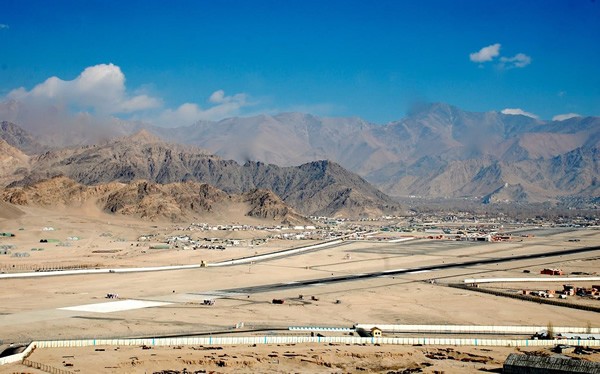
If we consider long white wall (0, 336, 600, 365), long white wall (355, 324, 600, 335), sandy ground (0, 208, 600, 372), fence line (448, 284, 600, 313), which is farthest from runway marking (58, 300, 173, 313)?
fence line (448, 284, 600, 313)

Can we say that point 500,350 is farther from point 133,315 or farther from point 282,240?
point 282,240

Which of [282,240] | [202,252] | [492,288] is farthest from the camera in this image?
[282,240]

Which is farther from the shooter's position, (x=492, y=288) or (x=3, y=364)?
(x=492, y=288)

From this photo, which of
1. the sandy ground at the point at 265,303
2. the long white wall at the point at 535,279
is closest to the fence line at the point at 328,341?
the sandy ground at the point at 265,303

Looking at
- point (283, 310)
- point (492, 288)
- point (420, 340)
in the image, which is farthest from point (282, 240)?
point (420, 340)

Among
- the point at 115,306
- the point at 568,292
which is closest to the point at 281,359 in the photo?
the point at 115,306

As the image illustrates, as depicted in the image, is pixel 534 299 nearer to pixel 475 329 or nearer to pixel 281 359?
pixel 475 329

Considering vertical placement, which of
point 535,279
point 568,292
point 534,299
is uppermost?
point 535,279
